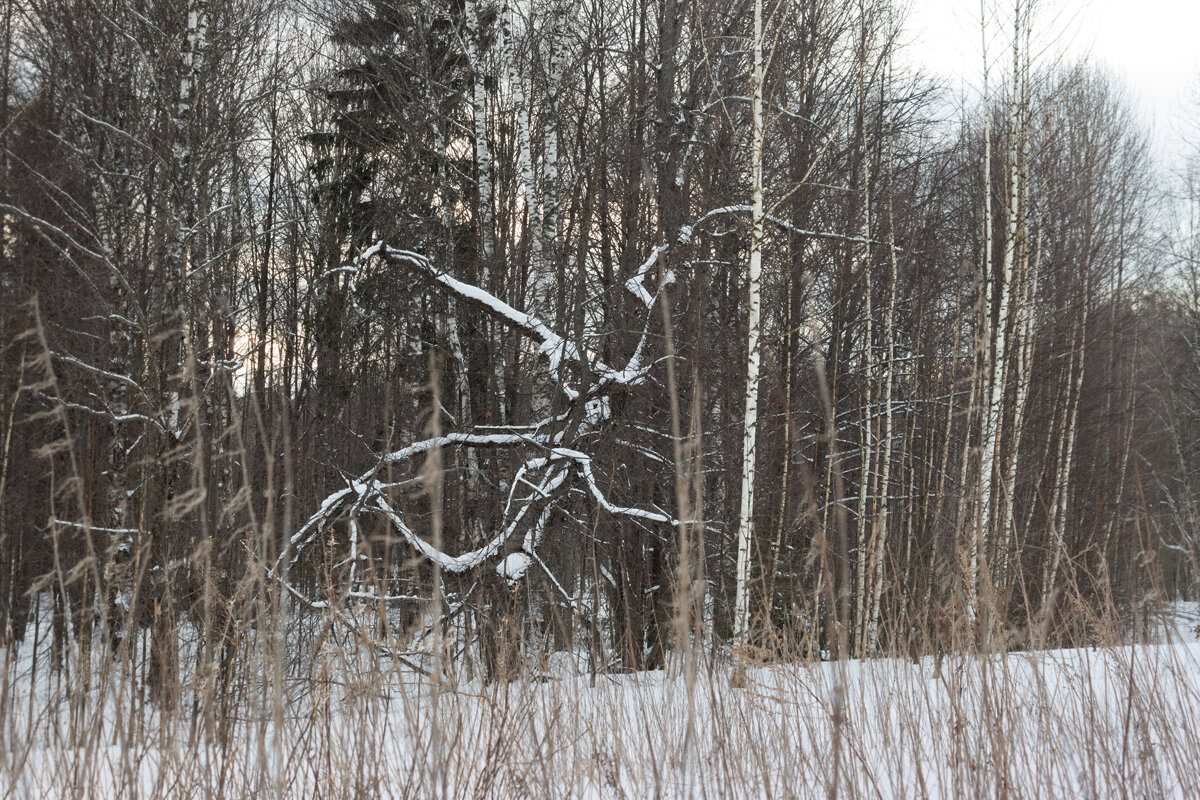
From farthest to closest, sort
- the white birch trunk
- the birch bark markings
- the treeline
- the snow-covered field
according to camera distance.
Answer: the white birch trunk → the treeline → the birch bark markings → the snow-covered field

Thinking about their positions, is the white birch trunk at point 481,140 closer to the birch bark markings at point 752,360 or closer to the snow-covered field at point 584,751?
the birch bark markings at point 752,360

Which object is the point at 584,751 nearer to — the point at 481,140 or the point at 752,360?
the point at 752,360

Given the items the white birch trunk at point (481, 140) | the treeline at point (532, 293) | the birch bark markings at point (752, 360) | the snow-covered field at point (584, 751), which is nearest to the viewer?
the snow-covered field at point (584, 751)

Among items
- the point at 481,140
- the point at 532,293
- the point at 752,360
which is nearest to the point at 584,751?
the point at 752,360

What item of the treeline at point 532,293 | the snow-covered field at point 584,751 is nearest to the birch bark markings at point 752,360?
the treeline at point 532,293

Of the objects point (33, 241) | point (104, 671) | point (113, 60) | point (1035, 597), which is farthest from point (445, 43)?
point (1035, 597)

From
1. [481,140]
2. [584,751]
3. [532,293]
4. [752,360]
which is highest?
[481,140]

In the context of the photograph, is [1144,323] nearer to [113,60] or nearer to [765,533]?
[765,533]

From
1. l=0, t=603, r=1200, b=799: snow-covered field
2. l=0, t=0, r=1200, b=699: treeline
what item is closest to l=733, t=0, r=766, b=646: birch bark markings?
l=0, t=0, r=1200, b=699: treeline

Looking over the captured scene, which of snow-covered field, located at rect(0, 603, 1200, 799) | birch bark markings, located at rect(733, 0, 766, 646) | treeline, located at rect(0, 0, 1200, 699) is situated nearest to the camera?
snow-covered field, located at rect(0, 603, 1200, 799)

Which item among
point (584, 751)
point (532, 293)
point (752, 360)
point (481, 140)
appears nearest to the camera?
point (584, 751)

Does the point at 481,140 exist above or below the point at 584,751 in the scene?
above

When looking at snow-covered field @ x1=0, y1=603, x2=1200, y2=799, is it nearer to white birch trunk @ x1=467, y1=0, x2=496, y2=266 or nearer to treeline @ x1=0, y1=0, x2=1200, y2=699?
treeline @ x1=0, y1=0, x2=1200, y2=699

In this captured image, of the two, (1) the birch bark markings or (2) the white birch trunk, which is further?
(2) the white birch trunk
